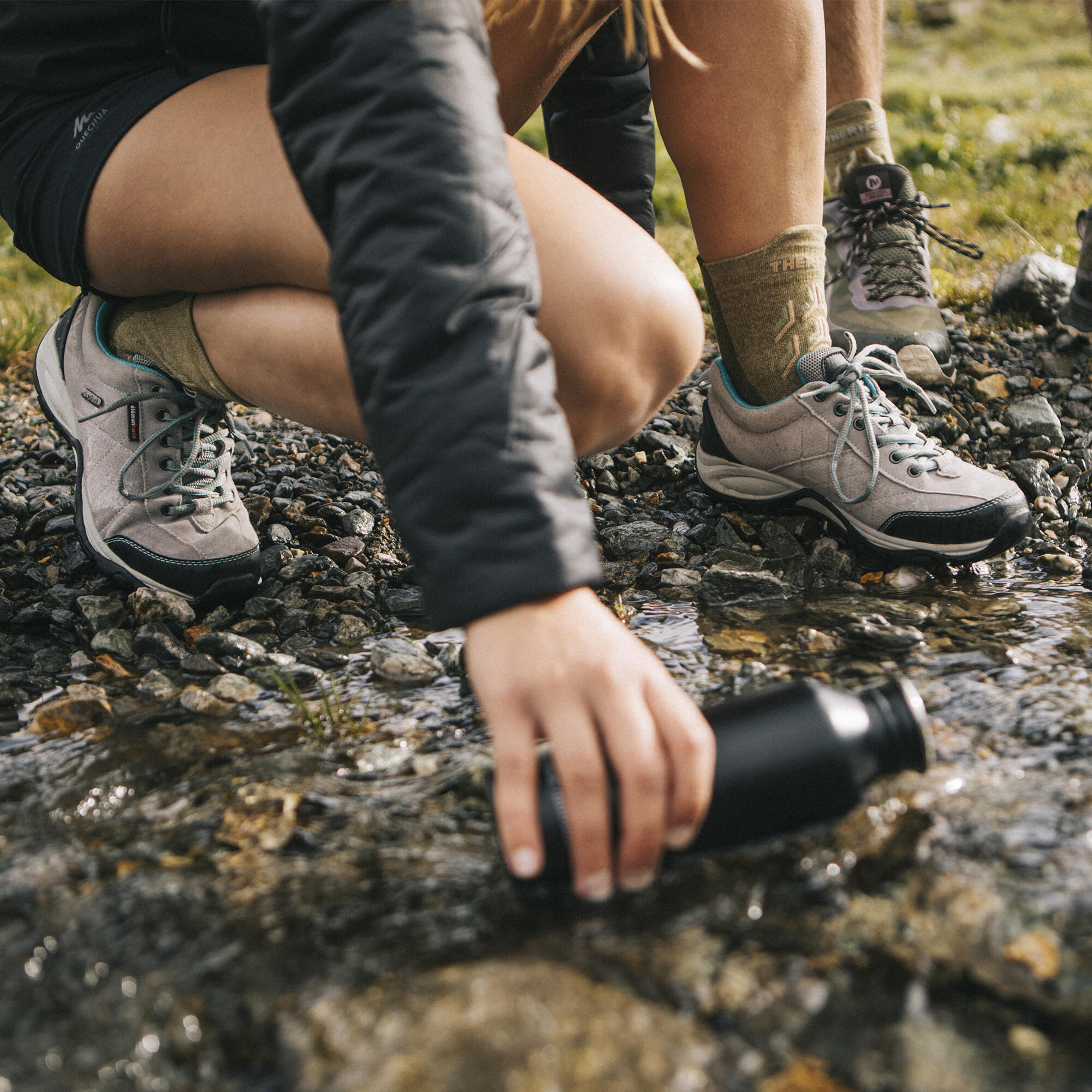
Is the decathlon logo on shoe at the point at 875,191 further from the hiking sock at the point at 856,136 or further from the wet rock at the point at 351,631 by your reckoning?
the wet rock at the point at 351,631

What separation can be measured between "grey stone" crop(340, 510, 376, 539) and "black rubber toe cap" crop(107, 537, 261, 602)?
43 cm

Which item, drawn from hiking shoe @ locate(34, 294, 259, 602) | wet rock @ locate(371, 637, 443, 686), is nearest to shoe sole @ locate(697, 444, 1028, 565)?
wet rock @ locate(371, 637, 443, 686)

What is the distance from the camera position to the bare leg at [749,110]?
2.52 m

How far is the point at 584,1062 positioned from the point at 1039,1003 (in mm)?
600

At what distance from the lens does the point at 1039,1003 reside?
1.23 metres

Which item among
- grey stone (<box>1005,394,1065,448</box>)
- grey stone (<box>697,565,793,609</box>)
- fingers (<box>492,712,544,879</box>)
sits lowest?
grey stone (<box>1005,394,1065,448</box>)

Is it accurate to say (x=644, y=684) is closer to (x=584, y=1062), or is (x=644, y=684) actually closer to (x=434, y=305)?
(x=584, y=1062)

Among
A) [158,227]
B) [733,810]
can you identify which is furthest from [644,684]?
[158,227]

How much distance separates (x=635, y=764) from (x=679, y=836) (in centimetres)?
16

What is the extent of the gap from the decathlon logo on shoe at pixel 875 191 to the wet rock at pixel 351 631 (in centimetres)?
269

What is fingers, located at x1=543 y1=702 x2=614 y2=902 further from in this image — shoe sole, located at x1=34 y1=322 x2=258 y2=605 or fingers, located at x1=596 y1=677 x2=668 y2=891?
shoe sole, located at x1=34 y1=322 x2=258 y2=605

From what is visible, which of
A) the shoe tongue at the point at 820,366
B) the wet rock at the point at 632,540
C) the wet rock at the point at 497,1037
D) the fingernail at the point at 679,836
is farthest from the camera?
the wet rock at the point at 632,540

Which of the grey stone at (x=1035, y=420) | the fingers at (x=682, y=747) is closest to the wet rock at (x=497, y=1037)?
the fingers at (x=682, y=747)

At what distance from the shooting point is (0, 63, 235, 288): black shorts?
2156mm
